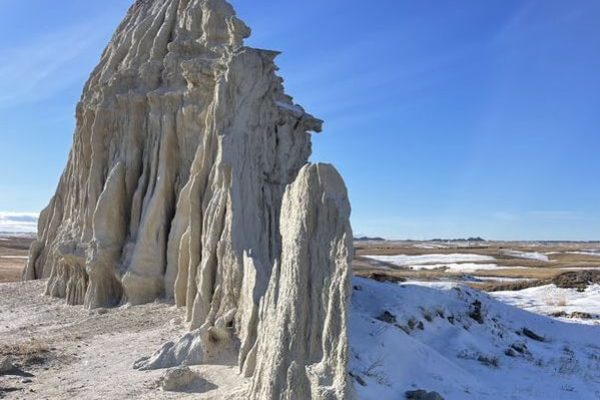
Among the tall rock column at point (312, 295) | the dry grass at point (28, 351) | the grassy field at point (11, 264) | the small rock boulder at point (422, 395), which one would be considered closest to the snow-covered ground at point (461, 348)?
the small rock boulder at point (422, 395)

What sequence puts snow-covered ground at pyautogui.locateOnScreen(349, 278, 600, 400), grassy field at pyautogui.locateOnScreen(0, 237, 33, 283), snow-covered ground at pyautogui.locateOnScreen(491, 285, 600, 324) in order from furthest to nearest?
1. grassy field at pyautogui.locateOnScreen(0, 237, 33, 283)
2. snow-covered ground at pyautogui.locateOnScreen(491, 285, 600, 324)
3. snow-covered ground at pyautogui.locateOnScreen(349, 278, 600, 400)

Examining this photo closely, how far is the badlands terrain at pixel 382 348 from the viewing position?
11852 millimetres

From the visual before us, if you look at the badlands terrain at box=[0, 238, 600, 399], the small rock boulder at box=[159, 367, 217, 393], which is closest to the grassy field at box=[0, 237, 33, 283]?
the badlands terrain at box=[0, 238, 600, 399]

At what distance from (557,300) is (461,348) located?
16.1 meters

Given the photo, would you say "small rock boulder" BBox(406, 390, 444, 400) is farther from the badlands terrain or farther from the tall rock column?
the tall rock column

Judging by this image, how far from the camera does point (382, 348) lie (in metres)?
14.8

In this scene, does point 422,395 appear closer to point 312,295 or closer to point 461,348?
point 312,295

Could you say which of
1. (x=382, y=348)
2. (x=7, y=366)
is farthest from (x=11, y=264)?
(x=382, y=348)

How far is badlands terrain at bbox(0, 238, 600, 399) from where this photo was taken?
11.9 meters

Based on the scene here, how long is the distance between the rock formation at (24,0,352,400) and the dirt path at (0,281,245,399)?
62cm

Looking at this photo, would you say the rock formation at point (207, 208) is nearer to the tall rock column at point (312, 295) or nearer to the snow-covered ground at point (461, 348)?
the tall rock column at point (312, 295)

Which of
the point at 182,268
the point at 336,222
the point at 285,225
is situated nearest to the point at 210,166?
the point at 182,268

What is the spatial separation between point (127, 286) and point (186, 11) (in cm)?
1094

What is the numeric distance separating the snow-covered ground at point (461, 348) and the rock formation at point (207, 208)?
2997mm
